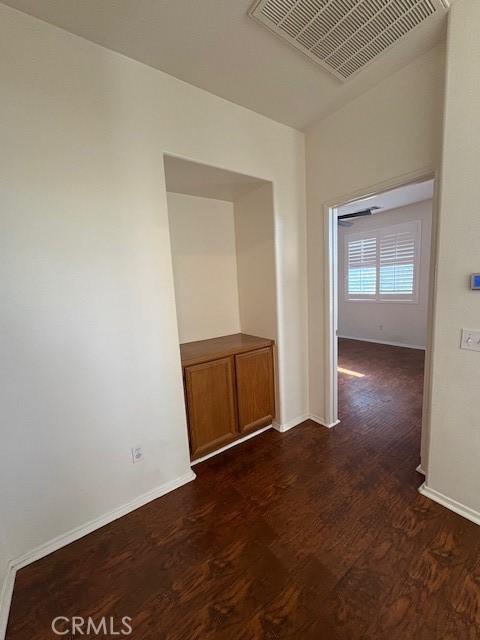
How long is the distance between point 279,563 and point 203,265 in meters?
2.31

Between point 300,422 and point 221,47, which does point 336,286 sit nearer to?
point 300,422

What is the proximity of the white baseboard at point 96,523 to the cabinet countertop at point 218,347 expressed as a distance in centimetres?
89

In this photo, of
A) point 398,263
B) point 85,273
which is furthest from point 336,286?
point 398,263

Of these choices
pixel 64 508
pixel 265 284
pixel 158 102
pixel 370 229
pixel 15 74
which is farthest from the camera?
pixel 370 229

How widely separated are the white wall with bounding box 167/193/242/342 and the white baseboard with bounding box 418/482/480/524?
2.05 meters

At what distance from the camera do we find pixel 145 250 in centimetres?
169

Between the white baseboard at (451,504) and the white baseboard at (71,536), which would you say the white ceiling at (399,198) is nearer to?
the white baseboard at (451,504)

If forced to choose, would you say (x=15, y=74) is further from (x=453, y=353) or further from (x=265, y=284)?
(x=453, y=353)

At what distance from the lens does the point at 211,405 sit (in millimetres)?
2182

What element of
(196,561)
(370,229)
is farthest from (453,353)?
(370,229)

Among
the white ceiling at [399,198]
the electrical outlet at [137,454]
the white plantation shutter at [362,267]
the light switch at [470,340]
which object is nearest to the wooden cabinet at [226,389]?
the electrical outlet at [137,454]

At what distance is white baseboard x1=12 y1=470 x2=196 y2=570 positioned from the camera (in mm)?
1467

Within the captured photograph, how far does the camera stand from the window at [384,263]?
5.14 metres

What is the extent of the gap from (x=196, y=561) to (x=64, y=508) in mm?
850
